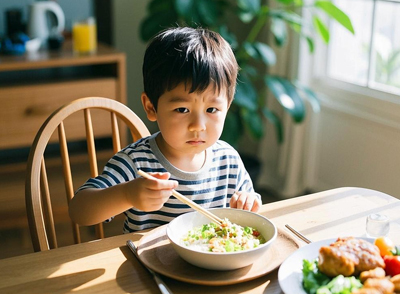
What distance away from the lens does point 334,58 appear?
3.10 meters

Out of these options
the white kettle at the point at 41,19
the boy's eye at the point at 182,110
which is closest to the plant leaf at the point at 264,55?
the white kettle at the point at 41,19

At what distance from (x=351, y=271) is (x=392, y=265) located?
0.27 feet

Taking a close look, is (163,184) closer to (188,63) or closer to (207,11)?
(188,63)

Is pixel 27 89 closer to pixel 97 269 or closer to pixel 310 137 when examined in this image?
pixel 310 137

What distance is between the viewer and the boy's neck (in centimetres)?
139

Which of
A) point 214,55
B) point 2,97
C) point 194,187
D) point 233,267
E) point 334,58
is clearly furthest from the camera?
point 334,58

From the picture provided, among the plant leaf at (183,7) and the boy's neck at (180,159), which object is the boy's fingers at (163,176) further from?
the plant leaf at (183,7)

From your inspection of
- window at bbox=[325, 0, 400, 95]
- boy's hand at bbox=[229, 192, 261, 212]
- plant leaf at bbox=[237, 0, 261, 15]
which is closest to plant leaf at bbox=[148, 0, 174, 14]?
plant leaf at bbox=[237, 0, 261, 15]

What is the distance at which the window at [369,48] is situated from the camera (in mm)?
2732

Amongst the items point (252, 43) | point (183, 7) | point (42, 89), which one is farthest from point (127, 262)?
point (252, 43)

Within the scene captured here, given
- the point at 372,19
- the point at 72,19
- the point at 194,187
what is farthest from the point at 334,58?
the point at 194,187

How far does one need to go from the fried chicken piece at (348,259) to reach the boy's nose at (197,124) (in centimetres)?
41

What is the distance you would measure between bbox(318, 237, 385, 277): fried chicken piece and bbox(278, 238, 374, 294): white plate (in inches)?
2.0

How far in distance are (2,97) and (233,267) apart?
6.90 ft
